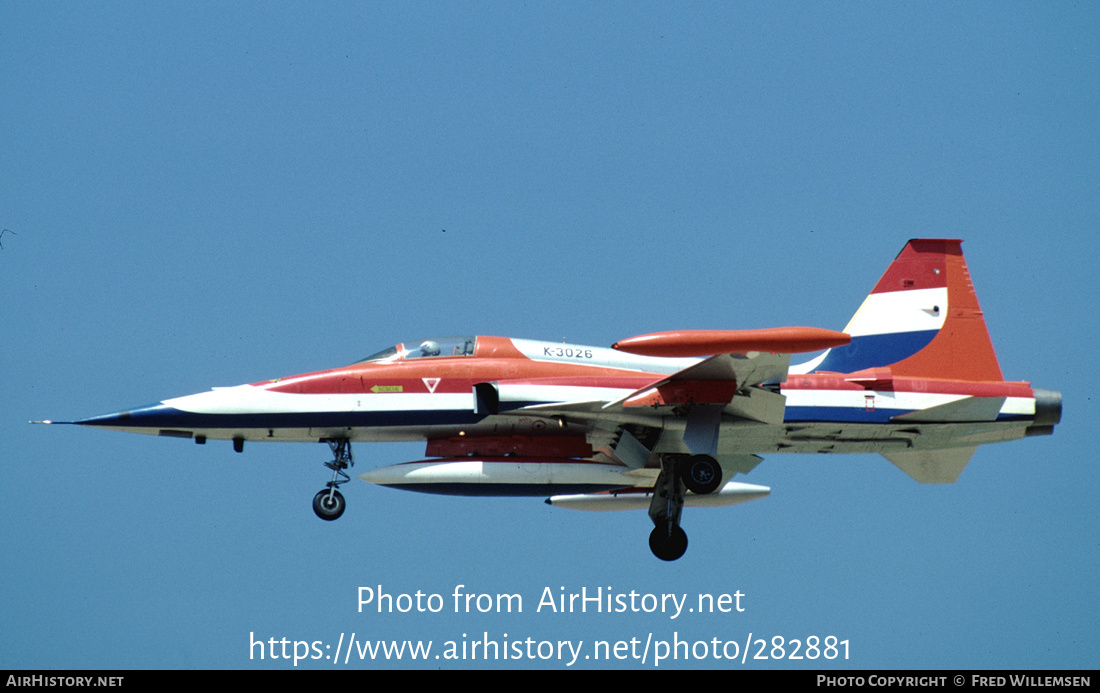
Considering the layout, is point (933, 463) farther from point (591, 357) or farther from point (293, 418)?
point (293, 418)

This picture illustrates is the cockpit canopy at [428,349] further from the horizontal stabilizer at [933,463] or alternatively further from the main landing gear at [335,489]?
the horizontal stabilizer at [933,463]

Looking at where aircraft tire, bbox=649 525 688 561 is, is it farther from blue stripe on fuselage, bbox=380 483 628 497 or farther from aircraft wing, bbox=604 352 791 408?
aircraft wing, bbox=604 352 791 408

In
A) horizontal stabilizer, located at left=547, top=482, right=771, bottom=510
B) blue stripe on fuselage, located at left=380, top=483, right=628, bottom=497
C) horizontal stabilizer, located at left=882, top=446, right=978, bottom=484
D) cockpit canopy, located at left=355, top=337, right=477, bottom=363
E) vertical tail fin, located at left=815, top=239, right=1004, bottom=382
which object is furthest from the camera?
horizontal stabilizer, located at left=547, top=482, right=771, bottom=510

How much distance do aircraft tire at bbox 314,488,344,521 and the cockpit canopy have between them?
2293mm

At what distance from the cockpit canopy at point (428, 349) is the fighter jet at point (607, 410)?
0.08 ft

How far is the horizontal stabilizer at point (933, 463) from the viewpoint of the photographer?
22.3 m

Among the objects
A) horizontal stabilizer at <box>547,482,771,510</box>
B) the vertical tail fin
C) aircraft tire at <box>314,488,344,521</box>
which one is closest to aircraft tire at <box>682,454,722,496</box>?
horizontal stabilizer at <box>547,482,771,510</box>

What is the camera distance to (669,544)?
70.3 feet

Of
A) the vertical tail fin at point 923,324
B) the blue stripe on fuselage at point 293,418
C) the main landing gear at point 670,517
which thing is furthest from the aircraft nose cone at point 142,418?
the vertical tail fin at point 923,324

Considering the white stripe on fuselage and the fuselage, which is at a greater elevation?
the white stripe on fuselage

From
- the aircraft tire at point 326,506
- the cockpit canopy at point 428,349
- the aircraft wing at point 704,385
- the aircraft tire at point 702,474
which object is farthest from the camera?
the cockpit canopy at point 428,349

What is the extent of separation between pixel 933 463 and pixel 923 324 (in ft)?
8.88

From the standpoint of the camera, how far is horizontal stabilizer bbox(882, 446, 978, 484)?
73.2 ft

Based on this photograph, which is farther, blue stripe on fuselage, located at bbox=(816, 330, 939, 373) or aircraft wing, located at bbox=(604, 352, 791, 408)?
blue stripe on fuselage, located at bbox=(816, 330, 939, 373)
